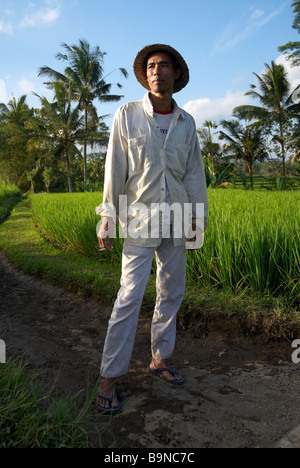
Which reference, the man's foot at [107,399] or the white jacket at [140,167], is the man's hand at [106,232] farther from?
the man's foot at [107,399]

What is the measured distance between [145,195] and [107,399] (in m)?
0.94

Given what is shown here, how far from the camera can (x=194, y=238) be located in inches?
77.4

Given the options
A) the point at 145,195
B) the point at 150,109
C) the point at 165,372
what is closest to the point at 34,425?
the point at 165,372

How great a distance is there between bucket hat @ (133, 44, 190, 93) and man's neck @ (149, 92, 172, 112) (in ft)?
0.53

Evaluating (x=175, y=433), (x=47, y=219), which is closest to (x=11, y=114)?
(x=47, y=219)

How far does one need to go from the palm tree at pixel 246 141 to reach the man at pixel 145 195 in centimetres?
2103

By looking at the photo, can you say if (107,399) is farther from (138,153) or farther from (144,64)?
(144,64)

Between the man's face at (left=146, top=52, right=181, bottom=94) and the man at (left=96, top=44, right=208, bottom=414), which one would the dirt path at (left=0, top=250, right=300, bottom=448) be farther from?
the man's face at (left=146, top=52, right=181, bottom=94)

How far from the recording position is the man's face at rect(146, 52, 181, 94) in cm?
177

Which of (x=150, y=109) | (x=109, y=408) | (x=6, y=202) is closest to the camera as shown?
(x=109, y=408)

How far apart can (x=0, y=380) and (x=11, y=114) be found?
29.9 meters

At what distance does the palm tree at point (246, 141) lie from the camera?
21.9 m

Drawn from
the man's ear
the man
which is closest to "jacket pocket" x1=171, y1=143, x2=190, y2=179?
the man

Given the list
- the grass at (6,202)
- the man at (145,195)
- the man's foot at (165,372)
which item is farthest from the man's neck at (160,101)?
the grass at (6,202)
